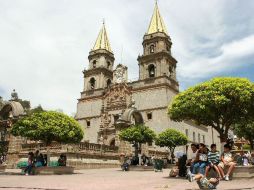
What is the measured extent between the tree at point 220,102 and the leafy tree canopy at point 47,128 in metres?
7.32

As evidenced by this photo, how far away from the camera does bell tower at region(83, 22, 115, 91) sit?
52344 millimetres

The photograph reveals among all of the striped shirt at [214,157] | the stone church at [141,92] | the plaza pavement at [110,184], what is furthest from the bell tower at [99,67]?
the striped shirt at [214,157]

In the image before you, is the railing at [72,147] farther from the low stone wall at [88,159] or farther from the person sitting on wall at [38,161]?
the person sitting on wall at [38,161]

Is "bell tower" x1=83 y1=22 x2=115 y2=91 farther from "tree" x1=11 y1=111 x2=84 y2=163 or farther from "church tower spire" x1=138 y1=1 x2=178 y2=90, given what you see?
"tree" x1=11 y1=111 x2=84 y2=163

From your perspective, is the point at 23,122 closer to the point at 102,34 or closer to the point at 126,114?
the point at 126,114

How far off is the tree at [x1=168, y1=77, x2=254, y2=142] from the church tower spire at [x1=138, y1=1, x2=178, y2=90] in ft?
86.1

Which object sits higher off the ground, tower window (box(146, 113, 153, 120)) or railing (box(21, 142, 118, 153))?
tower window (box(146, 113, 153, 120))

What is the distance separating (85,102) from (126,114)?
2386 cm

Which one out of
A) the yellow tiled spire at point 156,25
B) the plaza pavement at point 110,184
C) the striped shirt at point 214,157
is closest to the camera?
the plaza pavement at point 110,184

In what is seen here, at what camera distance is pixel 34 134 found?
1941 centimetres

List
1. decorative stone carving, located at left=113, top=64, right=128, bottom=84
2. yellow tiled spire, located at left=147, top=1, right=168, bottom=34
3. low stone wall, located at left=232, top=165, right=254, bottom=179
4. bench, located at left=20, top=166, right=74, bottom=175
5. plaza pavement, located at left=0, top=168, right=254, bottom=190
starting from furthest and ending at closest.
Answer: yellow tiled spire, located at left=147, top=1, right=168, bottom=34 → decorative stone carving, located at left=113, top=64, right=128, bottom=84 → bench, located at left=20, top=166, right=74, bottom=175 → low stone wall, located at left=232, top=165, right=254, bottom=179 → plaza pavement, located at left=0, top=168, right=254, bottom=190

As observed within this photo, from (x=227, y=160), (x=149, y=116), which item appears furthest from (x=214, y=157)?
(x=149, y=116)

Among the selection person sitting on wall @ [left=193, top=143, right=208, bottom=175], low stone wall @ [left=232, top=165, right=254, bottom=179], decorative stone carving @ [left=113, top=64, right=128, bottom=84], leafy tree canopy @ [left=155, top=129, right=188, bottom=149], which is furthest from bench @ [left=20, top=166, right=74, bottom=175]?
decorative stone carving @ [left=113, top=64, right=128, bottom=84]

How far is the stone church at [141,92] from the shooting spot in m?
43.5
